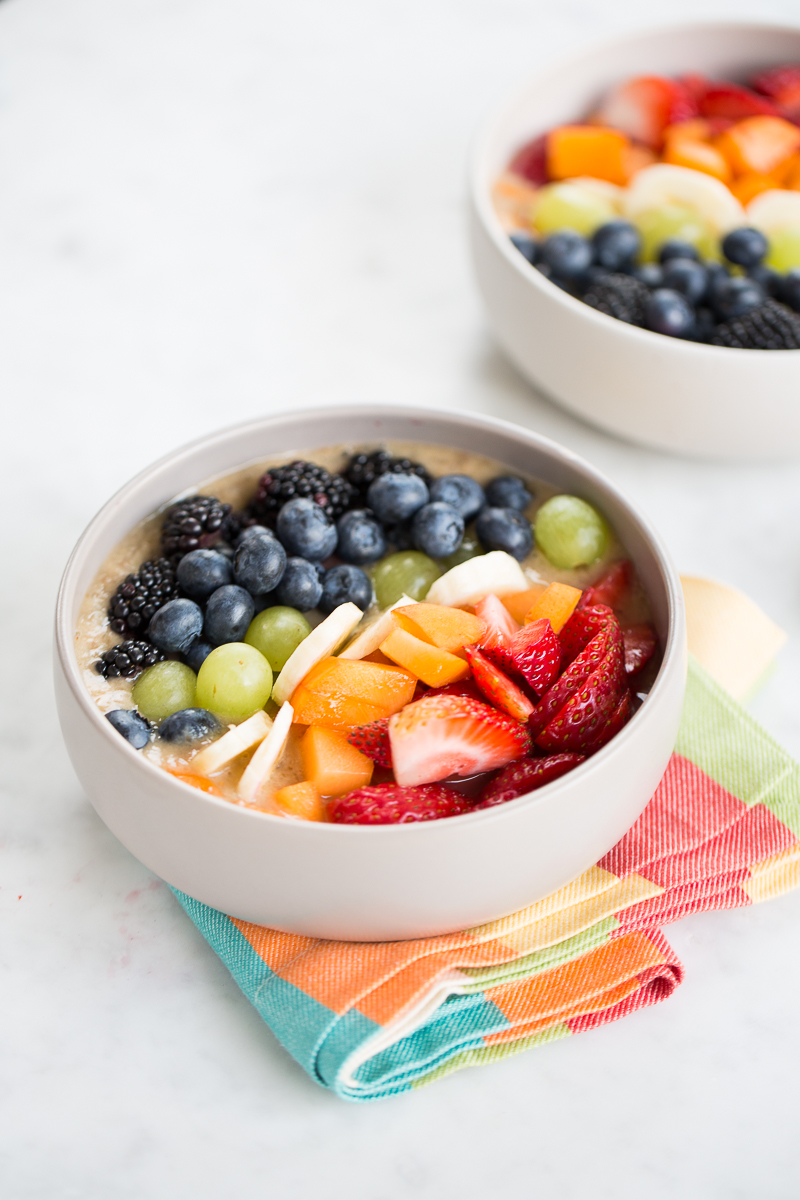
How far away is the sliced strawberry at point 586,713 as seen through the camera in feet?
3.02

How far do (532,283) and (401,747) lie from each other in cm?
76

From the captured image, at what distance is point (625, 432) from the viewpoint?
1457mm

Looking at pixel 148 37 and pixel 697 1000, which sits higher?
pixel 148 37

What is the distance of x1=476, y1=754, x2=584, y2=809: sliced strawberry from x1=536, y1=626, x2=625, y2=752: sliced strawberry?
0.07 ft

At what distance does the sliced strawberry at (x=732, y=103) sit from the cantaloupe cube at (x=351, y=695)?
133 centimetres

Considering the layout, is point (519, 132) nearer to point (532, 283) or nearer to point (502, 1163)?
point (532, 283)

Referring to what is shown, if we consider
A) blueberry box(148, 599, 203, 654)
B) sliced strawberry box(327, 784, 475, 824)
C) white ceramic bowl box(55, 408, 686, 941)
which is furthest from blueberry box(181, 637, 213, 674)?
sliced strawberry box(327, 784, 475, 824)

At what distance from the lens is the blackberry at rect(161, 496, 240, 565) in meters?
1.10

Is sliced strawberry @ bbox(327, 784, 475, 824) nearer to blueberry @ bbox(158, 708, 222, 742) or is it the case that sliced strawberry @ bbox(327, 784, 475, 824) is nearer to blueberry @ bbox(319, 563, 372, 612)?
blueberry @ bbox(158, 708, 222, 742)

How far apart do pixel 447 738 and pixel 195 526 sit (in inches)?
14.9

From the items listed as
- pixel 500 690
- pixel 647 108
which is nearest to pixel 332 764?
pixel 500 690

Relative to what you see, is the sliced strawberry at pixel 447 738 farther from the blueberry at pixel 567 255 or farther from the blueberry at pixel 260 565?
the blueberry at pixel 567 255

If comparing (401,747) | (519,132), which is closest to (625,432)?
(519,132)

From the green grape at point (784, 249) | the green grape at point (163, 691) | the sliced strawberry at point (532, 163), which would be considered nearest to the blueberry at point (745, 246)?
the green grape at point (784, 249)
